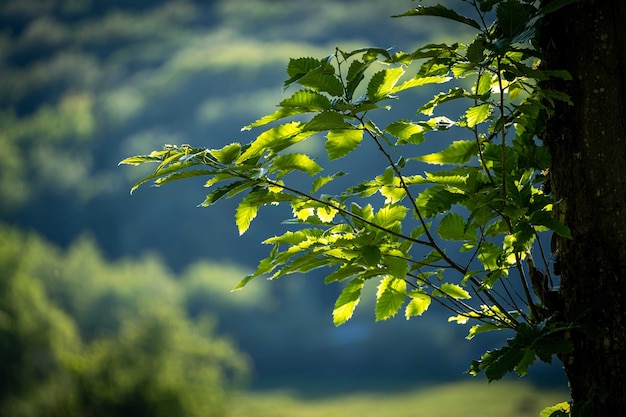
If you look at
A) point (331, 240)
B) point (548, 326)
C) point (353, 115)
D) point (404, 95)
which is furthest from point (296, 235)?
point (404, 95)

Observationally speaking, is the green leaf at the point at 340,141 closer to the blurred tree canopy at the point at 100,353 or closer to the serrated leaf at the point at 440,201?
the serrated leaf at the point at 440,201

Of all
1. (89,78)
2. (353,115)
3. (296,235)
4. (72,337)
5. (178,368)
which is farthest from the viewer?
(89,78)

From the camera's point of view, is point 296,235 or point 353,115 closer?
point 353,115

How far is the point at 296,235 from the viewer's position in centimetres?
80

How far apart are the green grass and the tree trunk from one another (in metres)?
4.16

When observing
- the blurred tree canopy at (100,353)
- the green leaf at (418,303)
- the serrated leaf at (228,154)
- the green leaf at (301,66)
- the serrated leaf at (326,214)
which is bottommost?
the green leaf at (418,303)

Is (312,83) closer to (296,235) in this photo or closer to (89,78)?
(296,235)

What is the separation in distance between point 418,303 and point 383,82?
34 cm

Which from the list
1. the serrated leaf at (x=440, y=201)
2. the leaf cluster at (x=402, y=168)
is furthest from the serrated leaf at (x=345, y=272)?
the serrated leaf at (x=440, y=201)

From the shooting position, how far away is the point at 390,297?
2.77 feet

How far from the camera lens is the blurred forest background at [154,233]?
21.3 feet

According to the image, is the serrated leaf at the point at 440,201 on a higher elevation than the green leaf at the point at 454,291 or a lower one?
higher

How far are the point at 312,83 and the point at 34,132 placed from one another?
31.4 feet

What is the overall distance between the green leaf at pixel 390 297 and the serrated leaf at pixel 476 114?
213 mm
